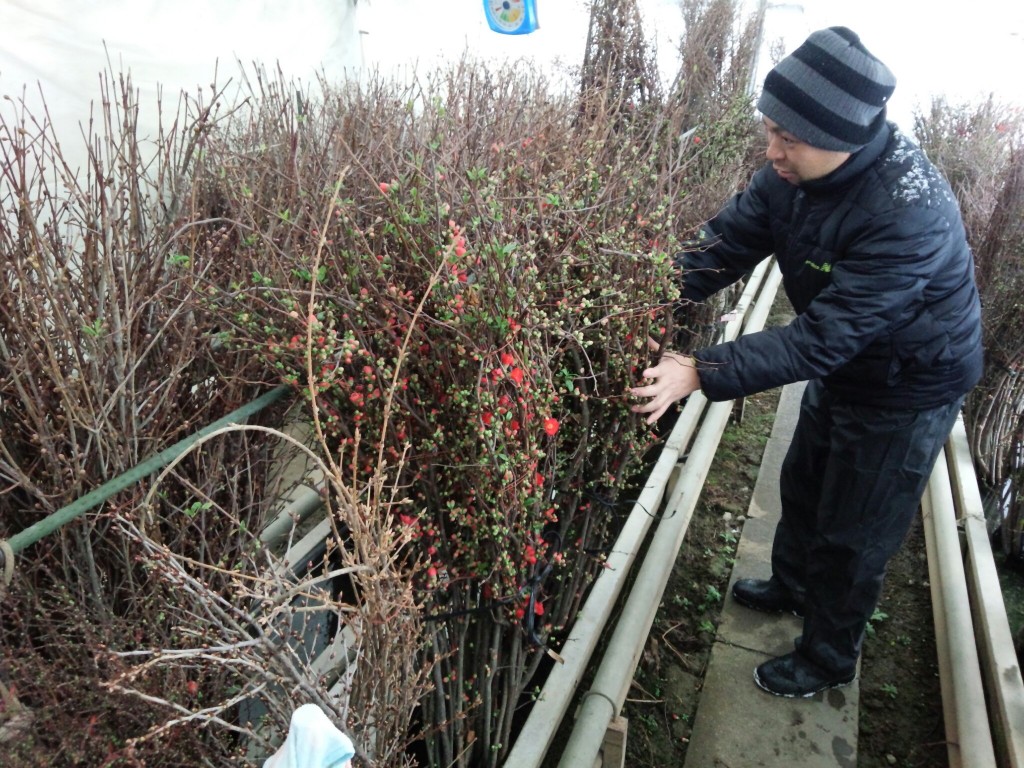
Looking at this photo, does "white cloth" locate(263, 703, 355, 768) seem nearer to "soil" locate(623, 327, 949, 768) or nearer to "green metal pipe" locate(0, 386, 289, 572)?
"green metal pipe" locate(0, 386, 289, 572)

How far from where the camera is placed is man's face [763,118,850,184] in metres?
2.02

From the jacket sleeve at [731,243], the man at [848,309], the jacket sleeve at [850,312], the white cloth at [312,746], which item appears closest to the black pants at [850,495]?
the man at [848,309]

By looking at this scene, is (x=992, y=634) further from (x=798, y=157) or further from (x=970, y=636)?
(x=798, y=157)

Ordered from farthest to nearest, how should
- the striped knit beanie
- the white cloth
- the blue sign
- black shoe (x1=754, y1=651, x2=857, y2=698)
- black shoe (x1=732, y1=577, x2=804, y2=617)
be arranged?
the blue sign < black shoe (x1=732, y1=577, x2=804, y2=617) < black shoe (x1=754, y1=651, x2=857, y2=698) < the striped knit beanie < the white cloth

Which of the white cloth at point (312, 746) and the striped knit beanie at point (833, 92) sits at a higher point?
the striped knit beanie at point (833, 92)

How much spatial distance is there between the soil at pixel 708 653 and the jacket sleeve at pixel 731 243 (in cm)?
147

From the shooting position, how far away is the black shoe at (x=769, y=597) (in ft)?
10.3

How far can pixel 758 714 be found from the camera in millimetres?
2758

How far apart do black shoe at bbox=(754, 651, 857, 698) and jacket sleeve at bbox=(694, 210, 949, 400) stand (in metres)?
1.35

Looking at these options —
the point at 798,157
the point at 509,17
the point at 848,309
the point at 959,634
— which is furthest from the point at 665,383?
the point at 509,17

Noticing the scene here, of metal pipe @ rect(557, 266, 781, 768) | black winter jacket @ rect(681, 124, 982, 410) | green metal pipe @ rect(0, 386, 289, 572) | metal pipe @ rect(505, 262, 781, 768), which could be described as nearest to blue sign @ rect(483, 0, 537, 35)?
metal pipe @ rect(557, 266, 781, 768)

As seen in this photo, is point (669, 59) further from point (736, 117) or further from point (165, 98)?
point (165, 98)

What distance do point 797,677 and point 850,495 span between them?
0.85 metres

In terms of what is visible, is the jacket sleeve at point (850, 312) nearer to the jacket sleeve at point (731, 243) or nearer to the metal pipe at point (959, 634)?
the jacket sleeve at point (731, 243)
